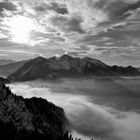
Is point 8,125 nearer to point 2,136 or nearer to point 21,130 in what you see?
point 21,130

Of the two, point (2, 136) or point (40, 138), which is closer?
point (2, 136)

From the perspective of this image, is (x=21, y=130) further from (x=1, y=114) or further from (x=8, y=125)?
(x=1, y=114)

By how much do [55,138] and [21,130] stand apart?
35.8m

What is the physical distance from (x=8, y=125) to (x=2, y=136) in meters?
36.8

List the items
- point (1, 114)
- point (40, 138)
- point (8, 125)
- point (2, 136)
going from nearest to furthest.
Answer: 1. point (2, 136)
2. point (40, 138)
3. point (8, 125)
4. point (1, 114)

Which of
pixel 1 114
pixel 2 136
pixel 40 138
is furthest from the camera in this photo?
pixel 1 114

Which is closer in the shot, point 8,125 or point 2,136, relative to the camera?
point 2,136

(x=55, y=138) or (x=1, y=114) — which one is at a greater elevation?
(x=1, y=114)

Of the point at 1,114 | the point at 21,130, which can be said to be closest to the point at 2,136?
the point at 21,130

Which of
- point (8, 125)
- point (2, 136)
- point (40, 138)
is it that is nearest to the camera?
point (2, 136)

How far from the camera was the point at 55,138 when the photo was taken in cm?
18338

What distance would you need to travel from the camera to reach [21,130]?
17900 cm

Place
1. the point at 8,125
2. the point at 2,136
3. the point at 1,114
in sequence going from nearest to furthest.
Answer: the point at 2,136
the point at 8,125
the point at 1,114

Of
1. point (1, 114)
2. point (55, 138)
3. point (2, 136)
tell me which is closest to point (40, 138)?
point (55, 138)
